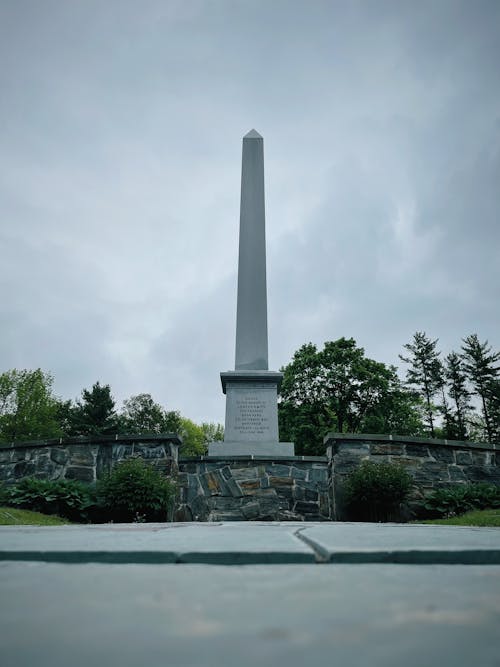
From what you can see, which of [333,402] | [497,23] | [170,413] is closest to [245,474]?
[497,23]

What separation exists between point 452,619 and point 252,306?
10801mm

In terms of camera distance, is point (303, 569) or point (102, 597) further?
point (303, 569)

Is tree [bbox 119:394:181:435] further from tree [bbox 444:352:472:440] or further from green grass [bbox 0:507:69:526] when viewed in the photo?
green grass [bbox 0:507:69:526]

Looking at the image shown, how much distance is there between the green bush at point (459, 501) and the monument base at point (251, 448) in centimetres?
269

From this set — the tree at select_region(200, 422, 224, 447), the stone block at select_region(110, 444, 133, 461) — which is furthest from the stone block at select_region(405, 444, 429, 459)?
the tree at select_region(200, 422, 224, 447)

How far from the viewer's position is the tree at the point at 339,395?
28.3 metres

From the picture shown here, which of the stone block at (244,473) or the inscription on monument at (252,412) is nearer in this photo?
the stone block at (244,473)

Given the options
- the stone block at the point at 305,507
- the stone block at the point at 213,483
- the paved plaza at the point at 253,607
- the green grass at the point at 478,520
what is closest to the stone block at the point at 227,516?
the stone block at the point at 213,483

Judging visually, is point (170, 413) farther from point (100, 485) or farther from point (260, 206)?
point (100, 485)

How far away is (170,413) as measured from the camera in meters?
55.6

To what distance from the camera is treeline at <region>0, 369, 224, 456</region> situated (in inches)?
1361

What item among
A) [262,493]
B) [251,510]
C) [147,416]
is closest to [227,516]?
[251,510]

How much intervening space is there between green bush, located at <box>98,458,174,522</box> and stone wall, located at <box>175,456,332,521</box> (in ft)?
3.79

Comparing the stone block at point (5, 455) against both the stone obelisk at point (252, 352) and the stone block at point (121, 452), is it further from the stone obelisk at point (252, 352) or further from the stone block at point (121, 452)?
the stone obelisk at point (252, 352)
